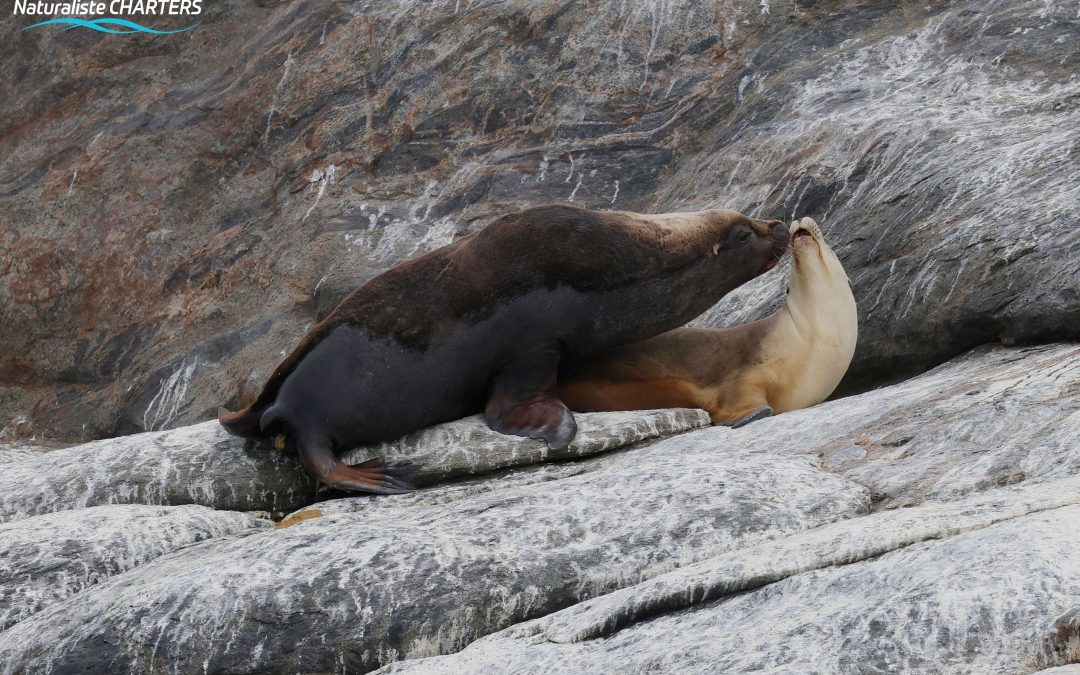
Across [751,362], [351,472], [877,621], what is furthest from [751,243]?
[877,621]

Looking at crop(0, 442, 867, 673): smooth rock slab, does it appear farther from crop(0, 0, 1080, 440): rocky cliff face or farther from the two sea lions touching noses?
crop(0, 0, 1080, 440): rocky cliff face

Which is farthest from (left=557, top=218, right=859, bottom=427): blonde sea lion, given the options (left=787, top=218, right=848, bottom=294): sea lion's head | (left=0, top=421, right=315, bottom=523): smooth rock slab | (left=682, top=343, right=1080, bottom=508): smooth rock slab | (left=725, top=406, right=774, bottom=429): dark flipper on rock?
(left=0, top=421, right=315, bottom=523): smooth rock slab

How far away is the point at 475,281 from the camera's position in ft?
26.0

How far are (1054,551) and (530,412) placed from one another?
406cm

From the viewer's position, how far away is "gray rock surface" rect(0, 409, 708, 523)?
24.1 ft

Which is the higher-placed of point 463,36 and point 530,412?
point 463,36

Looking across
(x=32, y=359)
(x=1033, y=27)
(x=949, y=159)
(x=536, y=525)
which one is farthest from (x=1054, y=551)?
(x=32, y=359)

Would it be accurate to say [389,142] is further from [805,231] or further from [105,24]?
[805,231]

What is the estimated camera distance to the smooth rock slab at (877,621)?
11.9 ft

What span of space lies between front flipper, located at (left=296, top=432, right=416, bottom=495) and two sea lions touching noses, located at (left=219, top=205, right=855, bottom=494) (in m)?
0.01

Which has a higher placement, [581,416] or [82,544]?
[82,544]

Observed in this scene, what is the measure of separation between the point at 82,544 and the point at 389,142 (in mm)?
8786

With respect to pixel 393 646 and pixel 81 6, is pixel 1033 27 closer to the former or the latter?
pixel 393 646

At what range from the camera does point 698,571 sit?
454cm
